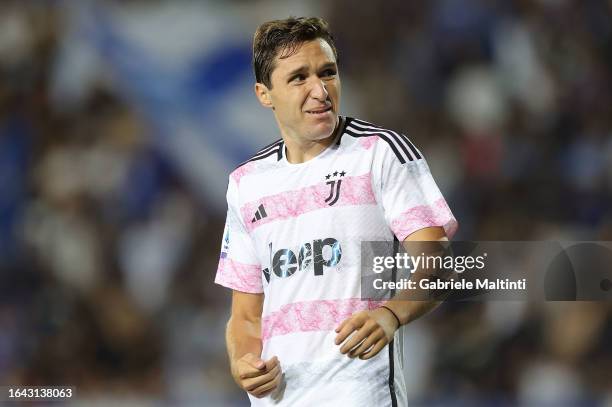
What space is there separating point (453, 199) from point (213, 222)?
4.25 feet

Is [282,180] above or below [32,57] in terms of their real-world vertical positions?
below

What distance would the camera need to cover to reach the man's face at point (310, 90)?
2.49 m

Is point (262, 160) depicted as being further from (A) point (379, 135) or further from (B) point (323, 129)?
(A) point (379, 135)

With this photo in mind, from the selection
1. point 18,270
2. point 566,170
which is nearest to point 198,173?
point 18,270

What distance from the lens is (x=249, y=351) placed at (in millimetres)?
2580

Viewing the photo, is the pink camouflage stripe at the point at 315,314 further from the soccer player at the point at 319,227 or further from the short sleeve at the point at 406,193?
the short sleeve at the point at 406,193

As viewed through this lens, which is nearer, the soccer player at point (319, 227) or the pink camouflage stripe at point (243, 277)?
the soccer player at point (319, 227)

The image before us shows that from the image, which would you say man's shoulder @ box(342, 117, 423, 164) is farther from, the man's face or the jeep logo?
the jeep logo

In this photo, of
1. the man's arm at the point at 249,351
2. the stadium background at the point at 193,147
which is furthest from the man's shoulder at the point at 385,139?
the stadium background at the point at 193,147

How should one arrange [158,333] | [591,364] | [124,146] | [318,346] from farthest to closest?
1. [124,146]
2. [158,333]
3. [591,364]
4. [318,346]

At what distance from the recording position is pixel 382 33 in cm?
511

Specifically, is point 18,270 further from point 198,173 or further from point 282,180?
point 282,180

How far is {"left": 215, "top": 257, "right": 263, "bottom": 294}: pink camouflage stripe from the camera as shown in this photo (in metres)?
2.65

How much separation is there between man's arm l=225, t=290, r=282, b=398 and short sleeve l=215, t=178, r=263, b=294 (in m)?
0.04
